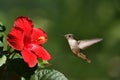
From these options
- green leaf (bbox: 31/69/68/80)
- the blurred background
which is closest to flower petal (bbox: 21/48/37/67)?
green leaf (bbox: 31/69/68/80)

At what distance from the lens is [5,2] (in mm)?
4121

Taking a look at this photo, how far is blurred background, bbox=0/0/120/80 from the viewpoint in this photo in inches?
152

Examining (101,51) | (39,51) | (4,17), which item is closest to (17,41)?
(39,51)

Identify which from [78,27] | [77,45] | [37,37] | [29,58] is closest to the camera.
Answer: [29,58]

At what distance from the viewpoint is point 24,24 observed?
4.82ft

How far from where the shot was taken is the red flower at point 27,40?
4.69ft

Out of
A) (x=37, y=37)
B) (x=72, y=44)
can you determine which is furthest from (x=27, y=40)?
(x=72, y=44)

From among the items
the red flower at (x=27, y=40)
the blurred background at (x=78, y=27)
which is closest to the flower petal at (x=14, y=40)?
the red flower at (x=27, y=40)

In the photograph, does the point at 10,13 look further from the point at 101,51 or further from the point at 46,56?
the point at 46,56

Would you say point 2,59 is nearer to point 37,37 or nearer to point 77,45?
point 37,37

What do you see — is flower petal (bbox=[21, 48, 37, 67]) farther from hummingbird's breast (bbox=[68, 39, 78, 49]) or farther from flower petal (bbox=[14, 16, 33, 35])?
hummingbird's breast (bbox=[68, 39, 78, 49])

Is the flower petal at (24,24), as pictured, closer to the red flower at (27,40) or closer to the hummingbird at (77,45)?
the red flower at (27,40)

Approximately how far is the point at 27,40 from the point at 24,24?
58mm

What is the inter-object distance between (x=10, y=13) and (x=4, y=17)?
0.10 metres
